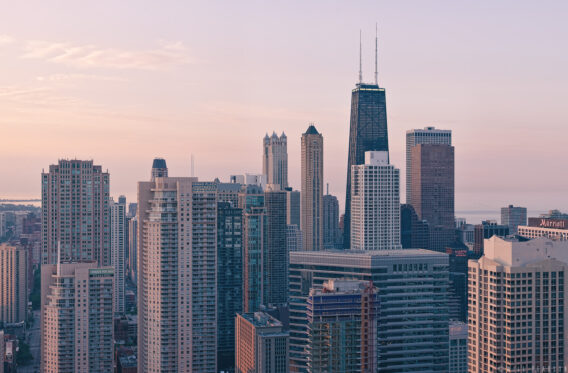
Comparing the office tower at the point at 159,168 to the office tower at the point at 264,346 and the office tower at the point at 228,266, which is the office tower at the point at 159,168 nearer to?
the office tower at the point at 228,266

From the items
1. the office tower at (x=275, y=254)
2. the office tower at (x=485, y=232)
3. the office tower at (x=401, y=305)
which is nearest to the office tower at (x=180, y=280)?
the office tower at (x=401, y=305)

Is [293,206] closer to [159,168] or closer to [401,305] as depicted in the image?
[159,168]

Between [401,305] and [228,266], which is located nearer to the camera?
[401,305]

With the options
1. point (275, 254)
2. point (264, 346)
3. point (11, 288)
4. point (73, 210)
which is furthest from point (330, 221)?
point (264, 346)

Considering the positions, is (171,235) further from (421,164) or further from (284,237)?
(421,164)

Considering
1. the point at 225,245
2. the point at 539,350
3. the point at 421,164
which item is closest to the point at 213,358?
the point at 225,245
